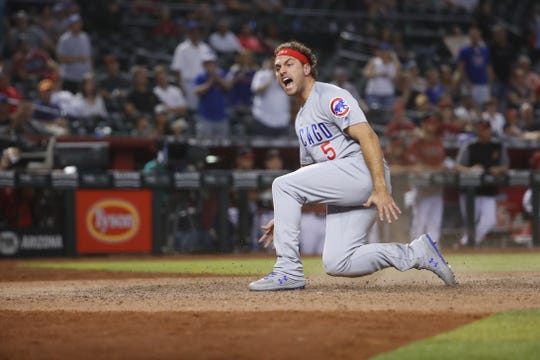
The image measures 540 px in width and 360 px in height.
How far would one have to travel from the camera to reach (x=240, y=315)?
5.32 meters

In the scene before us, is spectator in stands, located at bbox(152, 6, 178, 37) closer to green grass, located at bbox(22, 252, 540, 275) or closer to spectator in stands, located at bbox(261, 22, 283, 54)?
spectator in stands, located at bbox(261, 22, 283, 54)

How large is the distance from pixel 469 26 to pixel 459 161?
9074mm

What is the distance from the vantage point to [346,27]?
20.9 metres

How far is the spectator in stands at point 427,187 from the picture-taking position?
527 inches

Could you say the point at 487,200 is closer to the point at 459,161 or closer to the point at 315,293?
the point at 459,161

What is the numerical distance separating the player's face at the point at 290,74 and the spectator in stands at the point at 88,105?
7.63 metres

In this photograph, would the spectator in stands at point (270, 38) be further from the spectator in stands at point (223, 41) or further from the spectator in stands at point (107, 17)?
the spectator in stands at point (107, 17)

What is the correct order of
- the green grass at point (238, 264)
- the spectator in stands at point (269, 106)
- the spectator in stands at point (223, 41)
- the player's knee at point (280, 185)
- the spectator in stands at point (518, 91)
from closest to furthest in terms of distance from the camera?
1. the player's knee at point (280, 185)
2. the green grass at point (238, 264)
3. the spectator in stands at point (269, 106)
4. the spectator in stands at point (223, 41)
5. the spectator in stands at point (518, 91)

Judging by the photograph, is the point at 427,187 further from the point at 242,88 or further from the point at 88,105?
the point at 88,105

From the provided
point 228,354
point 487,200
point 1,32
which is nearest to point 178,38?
point 1,32

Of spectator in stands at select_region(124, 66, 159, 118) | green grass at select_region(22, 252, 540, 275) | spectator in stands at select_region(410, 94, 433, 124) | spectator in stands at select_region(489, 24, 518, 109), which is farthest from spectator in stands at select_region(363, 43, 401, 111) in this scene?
green grass at select_region(22, 252, 540, 275)

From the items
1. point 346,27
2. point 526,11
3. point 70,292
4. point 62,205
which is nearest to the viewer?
point 70,292

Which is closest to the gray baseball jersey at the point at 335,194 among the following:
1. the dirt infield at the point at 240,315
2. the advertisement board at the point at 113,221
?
the dirt infield at the point at 240,315

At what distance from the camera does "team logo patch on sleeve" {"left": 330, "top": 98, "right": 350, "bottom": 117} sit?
6.22 metres
